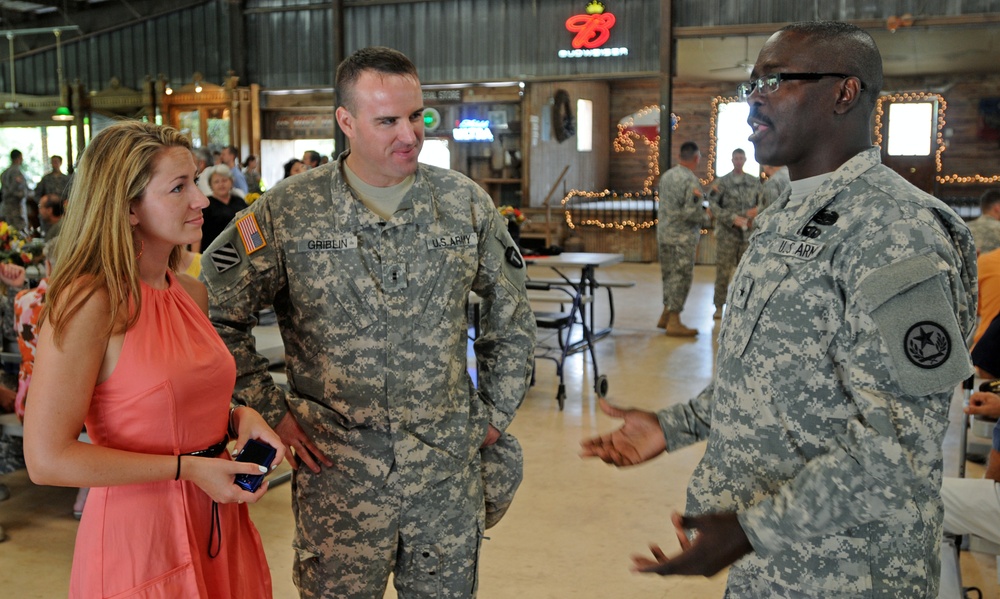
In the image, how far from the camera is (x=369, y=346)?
2127 millimetres

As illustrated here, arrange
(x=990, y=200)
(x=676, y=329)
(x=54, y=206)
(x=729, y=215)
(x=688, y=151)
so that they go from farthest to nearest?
1. (x=729, y=215)
2. (x=688, y=151)
3. (x=676, y=329)
4. (x=54, y=206)
5. (x=990, y=200)

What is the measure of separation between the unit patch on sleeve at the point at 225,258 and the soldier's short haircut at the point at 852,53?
51.8 inches

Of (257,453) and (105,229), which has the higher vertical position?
(105,229)

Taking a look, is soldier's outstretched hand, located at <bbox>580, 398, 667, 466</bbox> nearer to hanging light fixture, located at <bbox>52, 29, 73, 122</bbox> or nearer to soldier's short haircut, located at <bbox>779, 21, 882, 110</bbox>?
soldier's short haircut, located at <bbox>779, 21, 882, 110</bbox>

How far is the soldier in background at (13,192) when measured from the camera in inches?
570

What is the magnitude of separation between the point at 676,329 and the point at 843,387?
723cm

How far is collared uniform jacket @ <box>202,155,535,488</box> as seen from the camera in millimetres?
2125

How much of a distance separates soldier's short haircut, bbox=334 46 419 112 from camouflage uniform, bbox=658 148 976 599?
0.95 meters

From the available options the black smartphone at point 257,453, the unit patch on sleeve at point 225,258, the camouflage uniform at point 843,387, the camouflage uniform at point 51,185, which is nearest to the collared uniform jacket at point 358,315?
the unit patch on sleeve at point 225,258

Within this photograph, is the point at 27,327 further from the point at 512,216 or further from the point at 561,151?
the point at 561,151

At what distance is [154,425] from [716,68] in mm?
15616

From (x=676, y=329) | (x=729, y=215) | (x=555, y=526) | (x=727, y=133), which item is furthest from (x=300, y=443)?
(x=727, y=133)

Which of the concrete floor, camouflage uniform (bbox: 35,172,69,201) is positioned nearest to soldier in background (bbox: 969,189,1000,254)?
the concrete floor

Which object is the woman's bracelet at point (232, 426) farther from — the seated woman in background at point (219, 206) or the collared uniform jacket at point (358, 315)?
the seated woman in background at point (219, 206)
